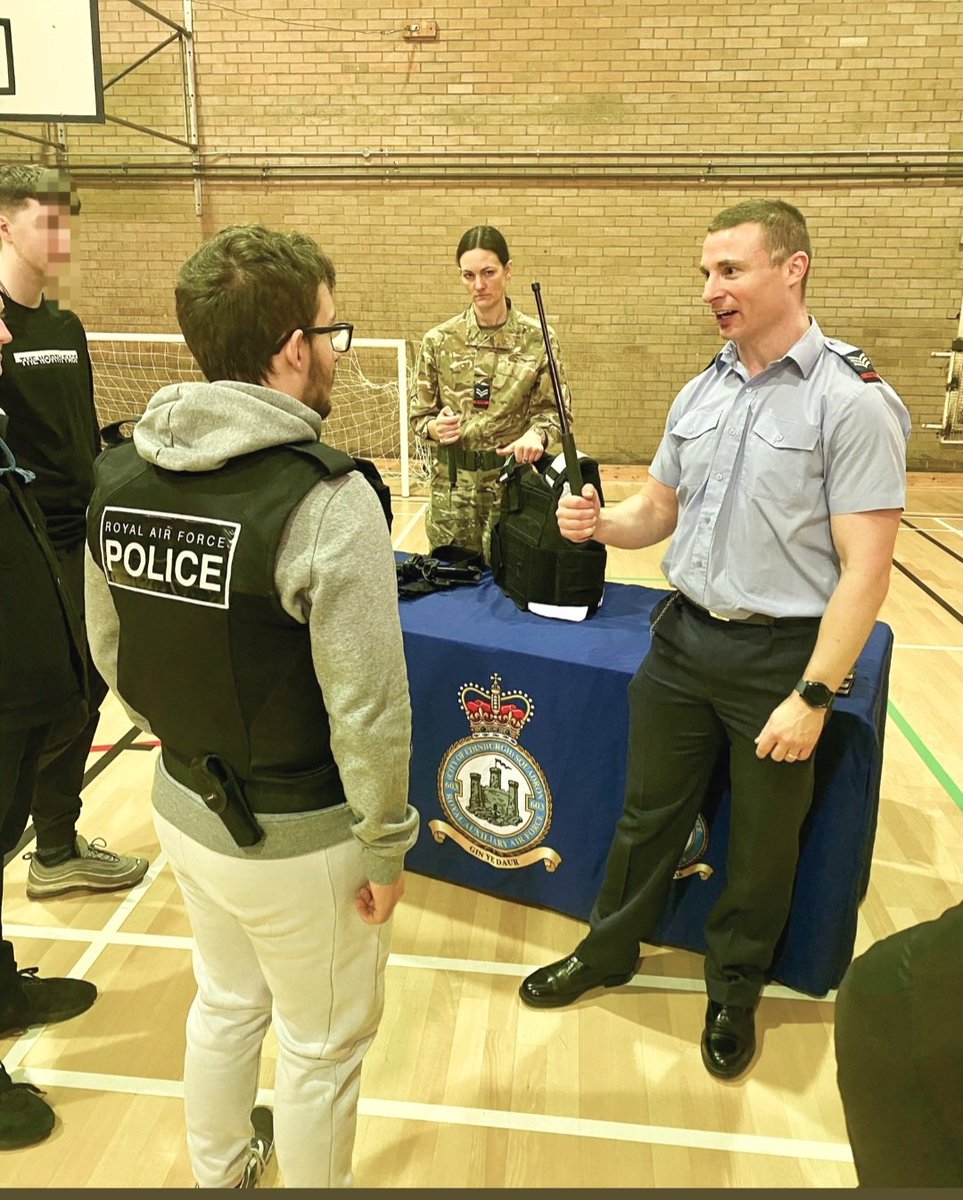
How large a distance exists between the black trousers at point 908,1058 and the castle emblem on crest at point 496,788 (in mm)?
1707

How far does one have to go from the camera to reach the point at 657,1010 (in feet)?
7.19

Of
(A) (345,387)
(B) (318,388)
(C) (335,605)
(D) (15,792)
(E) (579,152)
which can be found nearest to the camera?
(C) (335,605)

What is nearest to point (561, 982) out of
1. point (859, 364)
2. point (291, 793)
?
point (291, 793)

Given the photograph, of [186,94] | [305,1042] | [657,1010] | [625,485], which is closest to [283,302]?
[305,1042]

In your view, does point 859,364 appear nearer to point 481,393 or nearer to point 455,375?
point 481,393

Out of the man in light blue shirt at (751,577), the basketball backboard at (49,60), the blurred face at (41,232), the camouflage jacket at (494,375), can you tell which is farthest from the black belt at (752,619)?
the basketball backboard at (49,60)

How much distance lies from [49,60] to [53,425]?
547 cm

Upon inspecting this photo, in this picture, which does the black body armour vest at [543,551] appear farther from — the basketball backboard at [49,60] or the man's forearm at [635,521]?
the basketball backboard at [49,60]

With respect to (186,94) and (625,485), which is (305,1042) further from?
(186,94)

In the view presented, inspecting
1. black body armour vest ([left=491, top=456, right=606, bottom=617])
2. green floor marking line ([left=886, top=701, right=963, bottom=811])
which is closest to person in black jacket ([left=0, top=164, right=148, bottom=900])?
black body armour vest ([left=491, top=456, right=606, bottom=617])

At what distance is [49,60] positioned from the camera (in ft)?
20.1

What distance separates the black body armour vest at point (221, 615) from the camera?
111 cm

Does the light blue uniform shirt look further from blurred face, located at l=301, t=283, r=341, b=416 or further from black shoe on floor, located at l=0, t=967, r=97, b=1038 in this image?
black shoe on floor, located at l=0, t=967, r=97, b=1038

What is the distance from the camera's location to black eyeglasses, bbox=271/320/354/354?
1.14 m
